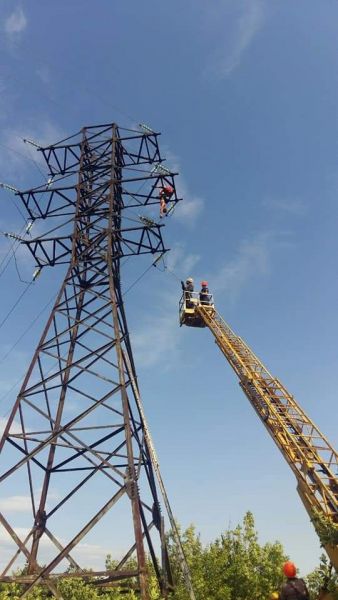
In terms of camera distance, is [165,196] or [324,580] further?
[165,196]

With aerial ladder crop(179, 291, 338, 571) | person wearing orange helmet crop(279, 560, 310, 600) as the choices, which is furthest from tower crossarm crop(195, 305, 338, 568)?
person wearing orange helmet crop(279, 560, 310, 600)

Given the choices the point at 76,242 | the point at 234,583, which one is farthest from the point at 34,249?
the point at 234,583

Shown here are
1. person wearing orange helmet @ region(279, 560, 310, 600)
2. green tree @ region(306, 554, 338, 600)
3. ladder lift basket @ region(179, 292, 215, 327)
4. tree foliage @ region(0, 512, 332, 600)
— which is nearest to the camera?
person wearing orange helmet @ region(279, 560, 310, 600)

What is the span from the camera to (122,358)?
13.0 meters

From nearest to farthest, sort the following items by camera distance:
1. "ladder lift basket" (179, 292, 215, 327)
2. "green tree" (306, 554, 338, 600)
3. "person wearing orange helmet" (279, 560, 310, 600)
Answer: "person wearing orange helmet" (279, 560, 310, 600) < "green tree" (306, 554, 338, 600) < "ladder lift basket" (179, 292, 215, 327)

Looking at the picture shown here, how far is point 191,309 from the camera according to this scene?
22.2 meters

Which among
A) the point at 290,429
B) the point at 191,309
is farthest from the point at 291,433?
the point at 191,309

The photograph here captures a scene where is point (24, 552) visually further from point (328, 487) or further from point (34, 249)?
point (34, 249)

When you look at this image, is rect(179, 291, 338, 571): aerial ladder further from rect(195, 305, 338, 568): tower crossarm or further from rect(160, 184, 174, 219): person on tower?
rect(160, 184, 174, 219): person on tower

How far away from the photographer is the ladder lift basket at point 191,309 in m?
22.1

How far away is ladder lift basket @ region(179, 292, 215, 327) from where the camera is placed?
2212cm

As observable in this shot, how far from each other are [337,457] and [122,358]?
7.66 meters

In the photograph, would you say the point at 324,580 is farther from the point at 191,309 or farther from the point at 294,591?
the point at 191,309

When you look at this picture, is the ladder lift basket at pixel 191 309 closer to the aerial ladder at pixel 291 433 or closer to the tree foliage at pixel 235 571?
the aerial ladder at pixel 291 433
